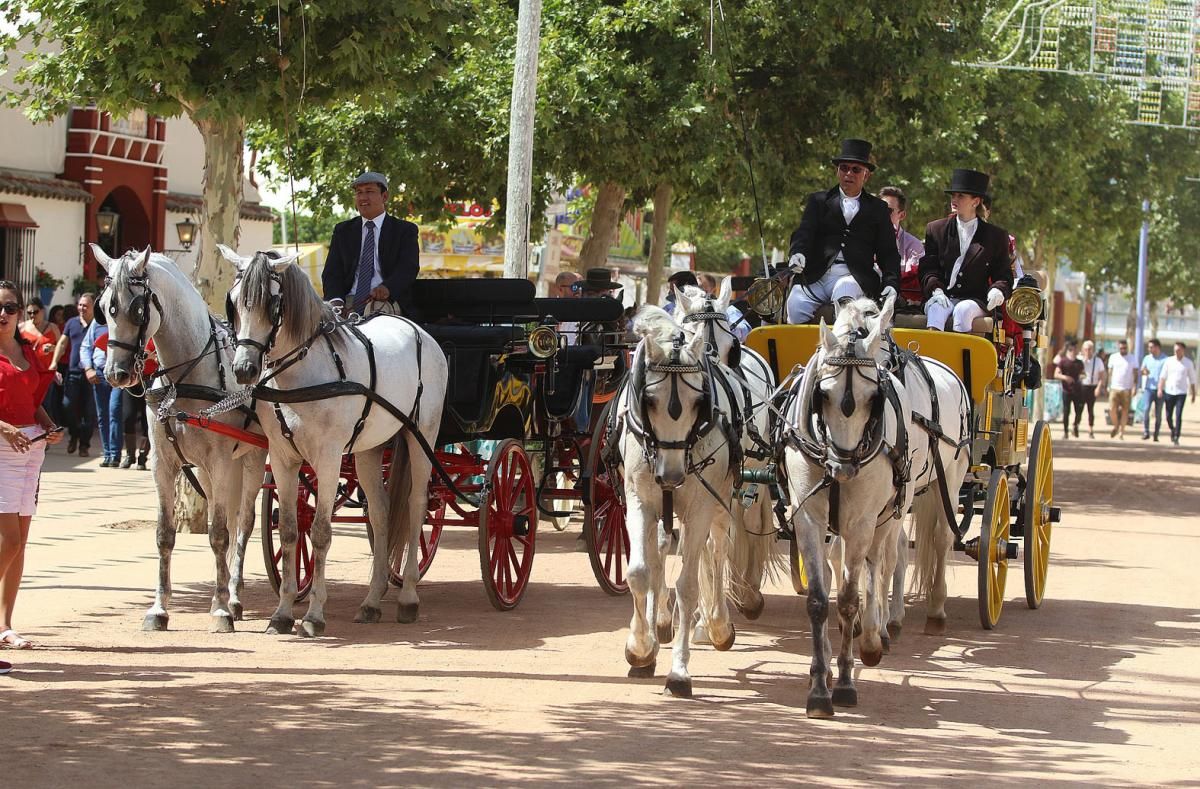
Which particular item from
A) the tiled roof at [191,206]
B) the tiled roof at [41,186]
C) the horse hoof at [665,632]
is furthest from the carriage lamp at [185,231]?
the horse hoof at [665,632]

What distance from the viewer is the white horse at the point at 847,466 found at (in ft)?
26.0

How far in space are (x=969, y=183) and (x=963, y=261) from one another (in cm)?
58

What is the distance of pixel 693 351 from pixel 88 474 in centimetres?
1309

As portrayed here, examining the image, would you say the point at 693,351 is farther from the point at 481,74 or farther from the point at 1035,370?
the point at 481,74

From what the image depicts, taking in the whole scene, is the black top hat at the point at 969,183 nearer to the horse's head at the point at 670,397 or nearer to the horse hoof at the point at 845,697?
the horse's head at the point at 670,397

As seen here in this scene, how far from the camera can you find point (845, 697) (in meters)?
8.03

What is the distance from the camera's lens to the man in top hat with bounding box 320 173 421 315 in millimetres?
11125

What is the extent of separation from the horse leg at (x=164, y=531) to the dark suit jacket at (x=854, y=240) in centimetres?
414

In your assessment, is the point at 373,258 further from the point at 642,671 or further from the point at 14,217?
the point at 14,217

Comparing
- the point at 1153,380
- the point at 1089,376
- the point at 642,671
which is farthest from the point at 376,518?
the point at 1089,376

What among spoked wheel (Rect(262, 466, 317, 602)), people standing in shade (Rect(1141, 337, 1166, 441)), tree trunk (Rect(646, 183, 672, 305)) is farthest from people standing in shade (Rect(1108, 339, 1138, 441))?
spoked wheel (Rect(262, 466, 317, 602))

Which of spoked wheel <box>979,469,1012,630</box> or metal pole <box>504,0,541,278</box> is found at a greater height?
metal pole <box>504,0,541,278</box>

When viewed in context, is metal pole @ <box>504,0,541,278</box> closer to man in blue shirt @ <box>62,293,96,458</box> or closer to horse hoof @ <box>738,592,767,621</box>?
horse hoof @ <box>738,592,767,621</box>

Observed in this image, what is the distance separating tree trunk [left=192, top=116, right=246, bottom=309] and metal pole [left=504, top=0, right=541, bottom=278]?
9.35 ft
